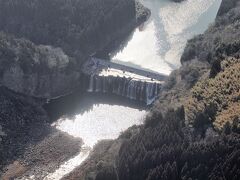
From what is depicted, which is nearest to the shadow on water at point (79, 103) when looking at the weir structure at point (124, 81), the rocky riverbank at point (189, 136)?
the weir structure at point (124, 81)

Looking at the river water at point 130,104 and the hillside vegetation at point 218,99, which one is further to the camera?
the river water at point 130,104

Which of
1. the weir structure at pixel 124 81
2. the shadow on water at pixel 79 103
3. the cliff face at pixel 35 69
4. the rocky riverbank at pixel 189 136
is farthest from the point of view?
the weir structure at pixel 124 81

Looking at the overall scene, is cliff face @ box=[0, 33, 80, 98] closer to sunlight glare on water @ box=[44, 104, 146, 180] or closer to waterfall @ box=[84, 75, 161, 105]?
waterfall @ box=[84, 75, 161, 105]

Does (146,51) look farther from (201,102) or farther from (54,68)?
(201,102)

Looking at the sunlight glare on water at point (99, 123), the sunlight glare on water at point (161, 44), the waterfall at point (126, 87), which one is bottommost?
the sunlight glare on water at point (99, 123)

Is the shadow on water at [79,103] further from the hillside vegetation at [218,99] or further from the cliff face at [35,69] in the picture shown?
the hillside vegetation at [218,99]

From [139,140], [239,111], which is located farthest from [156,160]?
[239,111]

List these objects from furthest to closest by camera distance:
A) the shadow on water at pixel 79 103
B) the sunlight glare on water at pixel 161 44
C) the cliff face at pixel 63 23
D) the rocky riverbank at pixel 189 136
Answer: the sunlight glare on water at pixel 161 44 → the cliff face at pixel 63 23 → the shadow on water at pixel 79 103 → the rocky riverbank at pixel 189 136

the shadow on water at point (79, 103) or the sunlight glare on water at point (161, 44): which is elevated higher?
the sunlight glare on water at point (161, 44)
